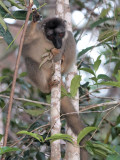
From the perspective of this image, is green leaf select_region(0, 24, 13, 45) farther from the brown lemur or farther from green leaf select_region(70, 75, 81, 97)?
the brown lemur

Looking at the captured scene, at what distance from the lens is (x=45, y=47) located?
16.3ft

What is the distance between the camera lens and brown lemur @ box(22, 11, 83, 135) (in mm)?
4480

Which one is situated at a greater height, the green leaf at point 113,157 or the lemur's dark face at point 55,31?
the lemur's dark face at point 55,31

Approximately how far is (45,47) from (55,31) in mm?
556

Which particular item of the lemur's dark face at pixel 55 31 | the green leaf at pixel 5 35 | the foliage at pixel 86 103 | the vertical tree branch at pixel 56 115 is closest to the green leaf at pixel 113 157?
the foliage at pixel 86 103

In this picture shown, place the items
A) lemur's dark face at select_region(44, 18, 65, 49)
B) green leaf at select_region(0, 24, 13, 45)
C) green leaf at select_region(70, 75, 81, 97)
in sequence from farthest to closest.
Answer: lemur's dark face at select_region(44, 18, 65, 49), green leaf at select_region(70, 75, 81, 97), green leaf at select_region(0, 24, 13, 45)

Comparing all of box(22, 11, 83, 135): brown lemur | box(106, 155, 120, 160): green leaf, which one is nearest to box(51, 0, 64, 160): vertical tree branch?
box(106, 155, 120, 160): green leaf

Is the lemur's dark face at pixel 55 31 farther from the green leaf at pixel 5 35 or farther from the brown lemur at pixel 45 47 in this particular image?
the green leaf at pixel 5 35

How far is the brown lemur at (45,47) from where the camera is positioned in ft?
14.7

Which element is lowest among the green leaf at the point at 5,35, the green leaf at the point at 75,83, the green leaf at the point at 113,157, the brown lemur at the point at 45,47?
the green leaf at the point at 113,157

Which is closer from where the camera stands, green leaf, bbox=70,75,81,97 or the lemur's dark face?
green leaf, bbox=70,75,81,97

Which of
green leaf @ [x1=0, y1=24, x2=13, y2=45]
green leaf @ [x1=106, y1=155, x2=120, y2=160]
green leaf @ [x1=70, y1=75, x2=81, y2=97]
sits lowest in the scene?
green leaf @ [x1=106, y1=155, x2=120, y2=160]

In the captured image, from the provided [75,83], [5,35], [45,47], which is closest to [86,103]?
[45,47]

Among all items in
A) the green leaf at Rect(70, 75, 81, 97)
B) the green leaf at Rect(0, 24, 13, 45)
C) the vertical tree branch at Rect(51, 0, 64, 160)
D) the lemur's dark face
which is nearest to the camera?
the vertical tree branch at Rect(51, 0, 64, 160)
